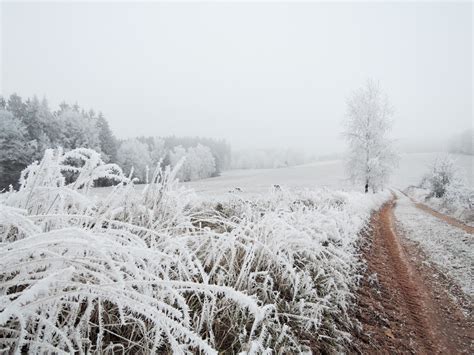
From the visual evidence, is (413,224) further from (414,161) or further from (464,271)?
(414,161)

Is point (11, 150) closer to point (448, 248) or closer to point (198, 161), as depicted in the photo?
point (448, 248)

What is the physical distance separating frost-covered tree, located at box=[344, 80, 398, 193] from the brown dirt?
878 inches

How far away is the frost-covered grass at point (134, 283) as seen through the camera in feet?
3.55

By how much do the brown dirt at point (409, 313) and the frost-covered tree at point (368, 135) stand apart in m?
22.3

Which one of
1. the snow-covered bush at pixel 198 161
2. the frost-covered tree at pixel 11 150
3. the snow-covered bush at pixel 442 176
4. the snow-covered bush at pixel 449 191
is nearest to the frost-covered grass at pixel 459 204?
the snow-covered bush at pixel 449 191

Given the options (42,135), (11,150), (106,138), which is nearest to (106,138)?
(106,138)

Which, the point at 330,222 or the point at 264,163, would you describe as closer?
the point at 330,222

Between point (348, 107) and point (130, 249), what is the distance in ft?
95.2

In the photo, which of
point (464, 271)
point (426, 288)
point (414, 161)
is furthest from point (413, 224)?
point (414, 161)

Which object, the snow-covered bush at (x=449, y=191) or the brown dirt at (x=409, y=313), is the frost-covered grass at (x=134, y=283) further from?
the snow-covered bush at (x=449, y=191)

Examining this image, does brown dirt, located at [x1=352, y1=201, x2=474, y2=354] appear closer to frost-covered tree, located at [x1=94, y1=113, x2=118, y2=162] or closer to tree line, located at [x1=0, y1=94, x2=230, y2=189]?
tree line, located at [x1=0, y1=94, x2=230, y2=189]

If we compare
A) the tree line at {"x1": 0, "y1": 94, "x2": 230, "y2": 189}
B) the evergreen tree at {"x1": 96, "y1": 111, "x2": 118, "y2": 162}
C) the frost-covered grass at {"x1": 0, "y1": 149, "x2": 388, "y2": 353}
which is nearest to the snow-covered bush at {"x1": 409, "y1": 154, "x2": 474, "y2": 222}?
the frost-covered grass at {"x1": 0, "y1": 149, "x2": 388, "y2": 353}

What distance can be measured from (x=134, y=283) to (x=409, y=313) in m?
3.59

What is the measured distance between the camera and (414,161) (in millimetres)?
70438
